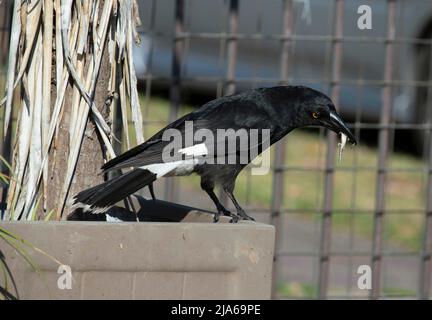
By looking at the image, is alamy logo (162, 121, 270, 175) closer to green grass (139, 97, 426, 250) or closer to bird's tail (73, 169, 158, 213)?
bird's tail (73, 169, 158, 213)

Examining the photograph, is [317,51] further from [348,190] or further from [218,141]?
[218,141]

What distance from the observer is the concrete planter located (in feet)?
9.48

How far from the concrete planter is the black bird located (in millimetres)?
524

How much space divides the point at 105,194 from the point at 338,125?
4.31 ft

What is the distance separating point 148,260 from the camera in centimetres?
295

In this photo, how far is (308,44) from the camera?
907cm

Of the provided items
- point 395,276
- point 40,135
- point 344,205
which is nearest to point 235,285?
point 40,135

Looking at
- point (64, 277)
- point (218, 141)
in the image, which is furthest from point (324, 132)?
point (64, 277)

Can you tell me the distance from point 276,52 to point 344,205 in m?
1.88

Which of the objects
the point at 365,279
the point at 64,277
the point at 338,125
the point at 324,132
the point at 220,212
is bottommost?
the point at 365,279

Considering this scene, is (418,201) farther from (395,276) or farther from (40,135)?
(40,135)

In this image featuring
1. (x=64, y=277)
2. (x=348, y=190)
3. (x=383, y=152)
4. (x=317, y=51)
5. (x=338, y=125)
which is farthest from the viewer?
(x=317, y=51)

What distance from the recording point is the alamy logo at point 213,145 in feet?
12.7

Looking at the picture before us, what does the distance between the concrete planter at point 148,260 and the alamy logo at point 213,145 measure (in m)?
0.86
